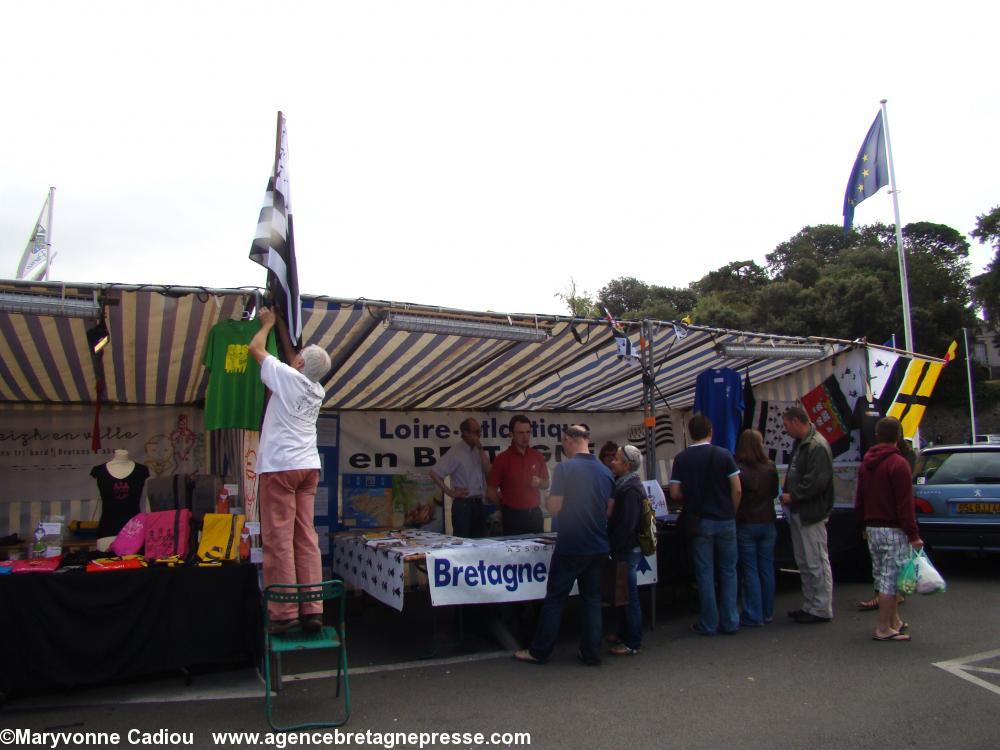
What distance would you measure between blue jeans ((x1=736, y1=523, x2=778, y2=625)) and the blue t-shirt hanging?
150 cm

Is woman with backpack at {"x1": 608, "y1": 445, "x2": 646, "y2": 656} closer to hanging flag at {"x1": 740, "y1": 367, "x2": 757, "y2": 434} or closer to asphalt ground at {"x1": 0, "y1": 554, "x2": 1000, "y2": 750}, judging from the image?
asphalt ground at {"x1": 0, "y1": 554, "x2": 1000, "y2": 750}

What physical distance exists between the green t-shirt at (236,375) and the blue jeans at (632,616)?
2.85 metres

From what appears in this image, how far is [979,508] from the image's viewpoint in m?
7.74

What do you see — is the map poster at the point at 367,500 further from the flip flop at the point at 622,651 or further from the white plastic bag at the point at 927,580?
the white plastic bag at the point at 927,580

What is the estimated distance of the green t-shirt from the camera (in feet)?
16.7

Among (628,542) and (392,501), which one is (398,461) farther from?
(628,542)

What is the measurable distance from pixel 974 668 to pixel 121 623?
5561mm

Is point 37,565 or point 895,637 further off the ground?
point 37,565

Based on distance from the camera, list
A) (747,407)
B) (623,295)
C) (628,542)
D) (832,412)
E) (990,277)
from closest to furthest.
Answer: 1. (628,542)
2. (747,407)
3. (832,412)
4. (990,277)
5. (623,295)

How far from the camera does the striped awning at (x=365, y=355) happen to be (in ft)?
17.4

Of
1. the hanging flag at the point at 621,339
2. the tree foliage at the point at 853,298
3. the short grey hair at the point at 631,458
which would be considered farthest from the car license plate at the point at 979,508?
the tree foliage at the point at 853,298

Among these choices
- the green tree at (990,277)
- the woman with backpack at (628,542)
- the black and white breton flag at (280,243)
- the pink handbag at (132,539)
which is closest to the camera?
the black and white breton flag at (280,243)

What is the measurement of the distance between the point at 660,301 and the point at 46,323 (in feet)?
115

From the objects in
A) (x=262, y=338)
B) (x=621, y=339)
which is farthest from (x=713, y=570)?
(x=262, y=338)
